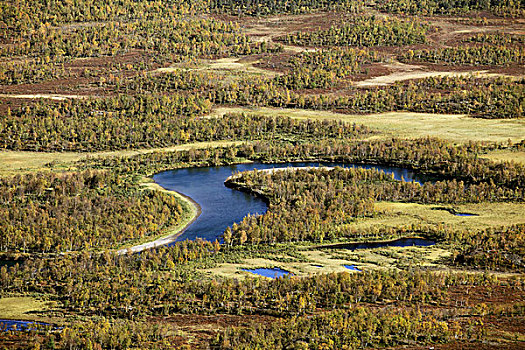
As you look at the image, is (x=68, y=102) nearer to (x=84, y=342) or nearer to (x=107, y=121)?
(x=107, y=121)

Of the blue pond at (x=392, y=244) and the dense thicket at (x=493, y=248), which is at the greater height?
the dense thicket at (x=493, y=248)

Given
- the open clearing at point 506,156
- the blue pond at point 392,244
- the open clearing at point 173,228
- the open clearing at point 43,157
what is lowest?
the open clearing at point 43,157

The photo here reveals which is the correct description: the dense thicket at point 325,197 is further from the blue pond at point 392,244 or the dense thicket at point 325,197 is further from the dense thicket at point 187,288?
the dense thicket at point 187,288

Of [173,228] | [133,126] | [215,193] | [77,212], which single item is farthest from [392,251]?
[133,126]

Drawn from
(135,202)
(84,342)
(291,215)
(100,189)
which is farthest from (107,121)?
(84,342)

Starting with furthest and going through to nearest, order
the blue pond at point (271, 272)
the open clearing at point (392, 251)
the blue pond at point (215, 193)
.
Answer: the blue pond at point (215, 193), the open clearing at point (392, 251), the blue pond at point (271, 272)

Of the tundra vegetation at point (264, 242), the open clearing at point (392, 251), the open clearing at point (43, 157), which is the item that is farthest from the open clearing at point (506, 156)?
the open clearing at point (43, 157)
